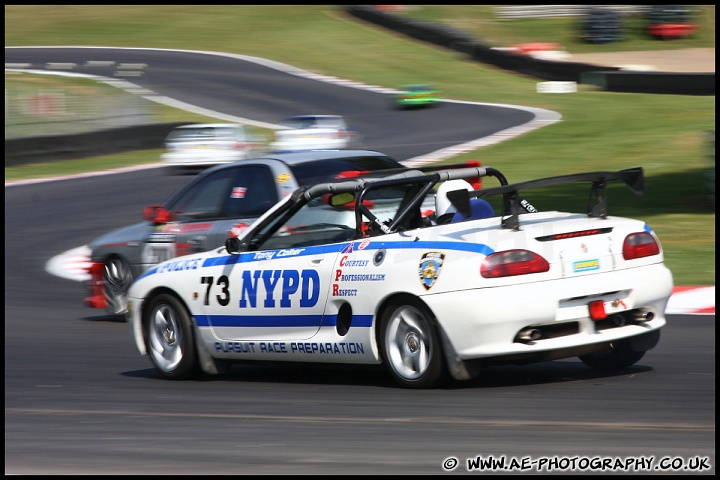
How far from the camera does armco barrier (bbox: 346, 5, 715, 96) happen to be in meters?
33.4

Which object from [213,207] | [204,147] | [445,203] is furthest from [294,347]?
[204,147]

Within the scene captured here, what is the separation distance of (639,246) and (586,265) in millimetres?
459

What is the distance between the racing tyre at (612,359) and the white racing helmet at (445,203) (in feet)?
4.08

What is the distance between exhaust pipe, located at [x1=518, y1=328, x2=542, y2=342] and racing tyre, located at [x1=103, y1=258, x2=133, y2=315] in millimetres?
5542

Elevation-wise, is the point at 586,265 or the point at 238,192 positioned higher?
the point at 238,192

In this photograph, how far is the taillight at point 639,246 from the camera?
6.93 metres

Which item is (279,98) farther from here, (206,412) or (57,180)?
(206,412)

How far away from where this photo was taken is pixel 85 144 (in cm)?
2731

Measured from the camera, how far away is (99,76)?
41.7m

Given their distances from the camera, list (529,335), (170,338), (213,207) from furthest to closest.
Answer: (213,207), (170,338), (529,335)

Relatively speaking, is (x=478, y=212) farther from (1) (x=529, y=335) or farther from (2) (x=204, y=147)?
(2) (x=204, y=147)

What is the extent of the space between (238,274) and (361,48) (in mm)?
41224

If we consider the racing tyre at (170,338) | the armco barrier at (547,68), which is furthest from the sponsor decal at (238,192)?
the armco barrier at (547,68)

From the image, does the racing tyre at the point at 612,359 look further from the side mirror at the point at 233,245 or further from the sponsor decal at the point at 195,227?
the sponsor decal at the point at 195,227
